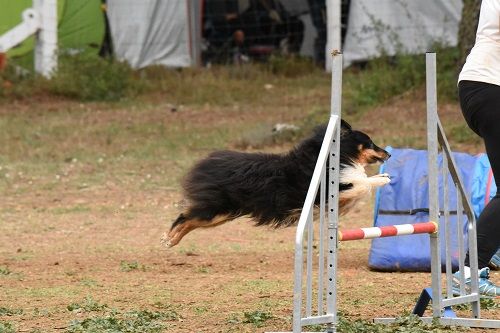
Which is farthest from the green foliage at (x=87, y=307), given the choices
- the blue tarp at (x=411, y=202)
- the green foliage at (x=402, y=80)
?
the green foliage at (x=402, y=80)

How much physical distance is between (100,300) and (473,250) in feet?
6.63

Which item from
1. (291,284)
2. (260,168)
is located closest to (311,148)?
(260,168)

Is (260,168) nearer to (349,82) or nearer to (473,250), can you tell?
(473,250)

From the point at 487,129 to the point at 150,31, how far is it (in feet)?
38.4

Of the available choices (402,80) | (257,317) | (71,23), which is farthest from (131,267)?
(71,23)

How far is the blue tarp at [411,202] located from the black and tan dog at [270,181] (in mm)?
556

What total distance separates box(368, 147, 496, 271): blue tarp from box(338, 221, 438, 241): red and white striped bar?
5.88 feet

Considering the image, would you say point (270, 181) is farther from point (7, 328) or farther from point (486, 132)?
point (7, 328)

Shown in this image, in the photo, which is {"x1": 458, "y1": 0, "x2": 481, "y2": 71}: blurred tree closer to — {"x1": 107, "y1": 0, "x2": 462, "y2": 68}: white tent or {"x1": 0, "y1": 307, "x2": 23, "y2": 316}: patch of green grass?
{"x1": 107, "y1": 0, "x2": 462, "y2": 68}: white tent

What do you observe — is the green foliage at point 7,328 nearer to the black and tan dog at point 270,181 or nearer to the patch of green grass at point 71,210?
the black and tan dog at point 270,181

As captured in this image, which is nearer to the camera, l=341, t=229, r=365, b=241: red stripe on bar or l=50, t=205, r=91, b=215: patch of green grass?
l=341, t=229, r=365, b=241: red stripe on bar

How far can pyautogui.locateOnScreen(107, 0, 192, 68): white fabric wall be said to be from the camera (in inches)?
627

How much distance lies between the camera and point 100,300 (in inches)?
221

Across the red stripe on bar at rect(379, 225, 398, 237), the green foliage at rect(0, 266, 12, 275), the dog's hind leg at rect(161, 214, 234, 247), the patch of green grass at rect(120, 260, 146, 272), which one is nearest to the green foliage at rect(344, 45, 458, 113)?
the patch of green grass at rect(120, 260, 146, 272)
